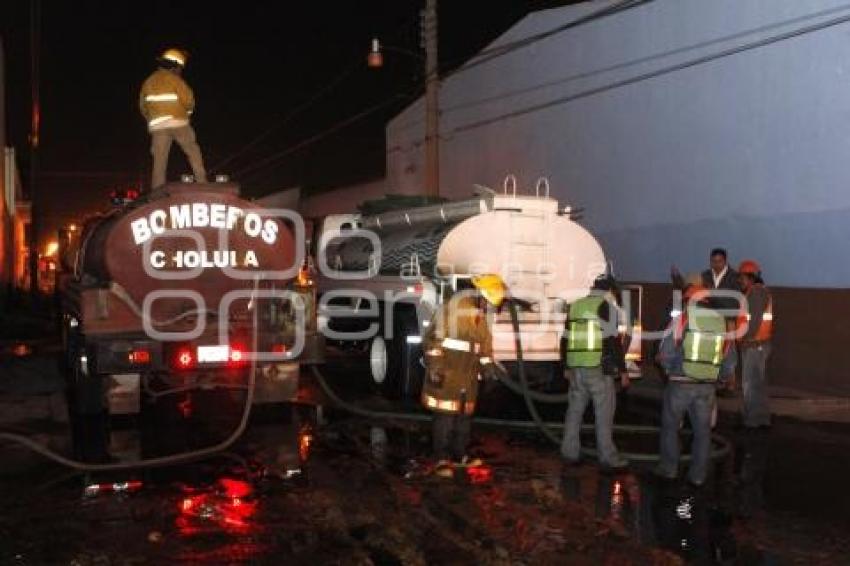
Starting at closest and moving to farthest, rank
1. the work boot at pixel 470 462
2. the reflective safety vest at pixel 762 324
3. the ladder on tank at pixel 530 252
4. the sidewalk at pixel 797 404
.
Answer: the work boot at pixel 470 462 < the reflective safety vest at pixel 762 324 < the sidewalk at pixel 797 404 < the ladder on tank at pixel 530 252

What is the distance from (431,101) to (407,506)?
48.1ft

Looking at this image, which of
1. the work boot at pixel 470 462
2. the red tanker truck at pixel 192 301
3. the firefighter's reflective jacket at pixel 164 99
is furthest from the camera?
the firefighter's reflective jacket at pixel 164 99

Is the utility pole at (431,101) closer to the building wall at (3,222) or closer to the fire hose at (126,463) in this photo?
the fire hose at (126,463)

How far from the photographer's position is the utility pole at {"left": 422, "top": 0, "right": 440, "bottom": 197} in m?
20.7

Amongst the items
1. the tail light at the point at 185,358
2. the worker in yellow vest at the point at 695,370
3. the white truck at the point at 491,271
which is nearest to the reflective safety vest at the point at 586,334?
the worker in yellow vest at the point at 695,370

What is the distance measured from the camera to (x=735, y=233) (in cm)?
1572

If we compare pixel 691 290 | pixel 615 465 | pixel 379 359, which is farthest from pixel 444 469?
pixel 379 359

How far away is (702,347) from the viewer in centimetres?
798

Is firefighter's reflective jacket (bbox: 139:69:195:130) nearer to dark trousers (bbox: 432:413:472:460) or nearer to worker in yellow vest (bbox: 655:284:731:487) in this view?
dark trousers (bbox: 432:413:472:460)

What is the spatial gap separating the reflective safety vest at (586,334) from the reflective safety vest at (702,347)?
33.1 inches

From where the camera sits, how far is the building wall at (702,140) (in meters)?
13.7

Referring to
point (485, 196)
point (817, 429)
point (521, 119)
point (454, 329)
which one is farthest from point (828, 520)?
point (521, 119)

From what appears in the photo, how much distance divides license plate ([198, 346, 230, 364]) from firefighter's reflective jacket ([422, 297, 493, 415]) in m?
2.49

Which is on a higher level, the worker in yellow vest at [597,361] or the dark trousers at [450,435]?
the worker in yellow vest at [597,361]
